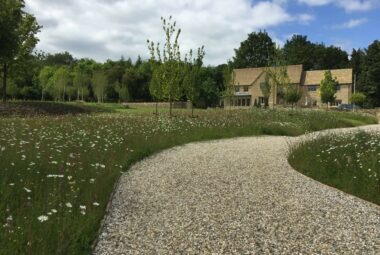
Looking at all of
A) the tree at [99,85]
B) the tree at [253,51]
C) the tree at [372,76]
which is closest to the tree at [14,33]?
the tree at [99,85]

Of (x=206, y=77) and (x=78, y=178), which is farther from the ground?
(x=206, y=77)

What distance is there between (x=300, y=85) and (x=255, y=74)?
917cm

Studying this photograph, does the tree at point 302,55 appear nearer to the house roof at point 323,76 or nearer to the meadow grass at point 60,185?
the house roof at point 323,76

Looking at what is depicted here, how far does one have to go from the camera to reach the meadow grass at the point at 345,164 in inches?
348

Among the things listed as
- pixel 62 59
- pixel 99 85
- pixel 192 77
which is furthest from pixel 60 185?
pixel 62 59

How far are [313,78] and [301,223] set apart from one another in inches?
3005

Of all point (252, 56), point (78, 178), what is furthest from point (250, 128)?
point (252, 56)

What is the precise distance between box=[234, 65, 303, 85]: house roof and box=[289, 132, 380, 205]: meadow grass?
222 ft

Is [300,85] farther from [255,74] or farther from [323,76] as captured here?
[255,74]

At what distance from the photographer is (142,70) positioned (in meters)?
80.4

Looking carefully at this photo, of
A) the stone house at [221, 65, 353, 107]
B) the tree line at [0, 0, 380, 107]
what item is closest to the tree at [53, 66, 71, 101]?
the tree line at [0, 0, 380, 107]

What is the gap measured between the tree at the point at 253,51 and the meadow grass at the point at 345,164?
299 ft

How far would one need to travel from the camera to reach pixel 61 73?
232 feet

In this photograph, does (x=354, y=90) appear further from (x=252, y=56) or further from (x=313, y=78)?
(x=252, y=56)
